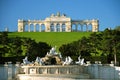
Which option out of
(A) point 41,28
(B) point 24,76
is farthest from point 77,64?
(A) point 41,28

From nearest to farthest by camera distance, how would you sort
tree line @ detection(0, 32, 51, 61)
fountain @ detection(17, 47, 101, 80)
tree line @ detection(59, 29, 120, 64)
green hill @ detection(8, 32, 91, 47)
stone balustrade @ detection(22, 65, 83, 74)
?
A: 1. fountain @ detection(17, 47, 101, 80)
2. stone balustrade @ detection(22, 65, 83, 74)
3. tree line @ detection(59, 29, 120, 64)
4. tree line @ detection(0, 32, 51, 61)
5. green hill @ detection(8, 32, 91, 47)

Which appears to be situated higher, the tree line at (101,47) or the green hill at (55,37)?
the green hill at (55,37)

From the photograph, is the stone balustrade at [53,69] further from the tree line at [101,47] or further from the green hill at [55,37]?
the green hill at [55,37]

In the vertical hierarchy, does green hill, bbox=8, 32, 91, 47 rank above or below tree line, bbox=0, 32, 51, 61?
above

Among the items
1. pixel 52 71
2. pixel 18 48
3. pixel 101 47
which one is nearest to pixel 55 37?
pixel 18 48

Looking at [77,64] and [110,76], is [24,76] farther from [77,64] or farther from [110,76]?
[110,76]

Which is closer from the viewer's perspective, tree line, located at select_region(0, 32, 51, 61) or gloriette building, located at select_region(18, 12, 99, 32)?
tree line, located at select_region(0, 32, 51, 61)

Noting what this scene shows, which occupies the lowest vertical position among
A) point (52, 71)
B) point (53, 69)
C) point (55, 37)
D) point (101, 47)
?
point (52, 71)

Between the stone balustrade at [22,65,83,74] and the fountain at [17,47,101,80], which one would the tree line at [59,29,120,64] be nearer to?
the fountain at [17,47,101,80]

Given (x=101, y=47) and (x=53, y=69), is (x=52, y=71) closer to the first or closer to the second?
(x=53, y=69)

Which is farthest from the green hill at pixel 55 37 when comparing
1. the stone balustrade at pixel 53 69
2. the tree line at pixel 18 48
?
the stone balustrade at pixel 53 69

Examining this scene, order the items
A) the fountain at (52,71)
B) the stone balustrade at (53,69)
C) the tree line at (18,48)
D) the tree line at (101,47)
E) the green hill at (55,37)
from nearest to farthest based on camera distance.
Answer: the fountain at (52,71)
the stone balustrade at (53,69)
the tree line at (101,47)
the tree line at (18,48)
the green hill at (55,37)

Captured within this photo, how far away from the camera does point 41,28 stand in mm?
138125

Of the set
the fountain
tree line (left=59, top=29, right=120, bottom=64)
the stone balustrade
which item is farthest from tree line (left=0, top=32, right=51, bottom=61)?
the stone balustrade
